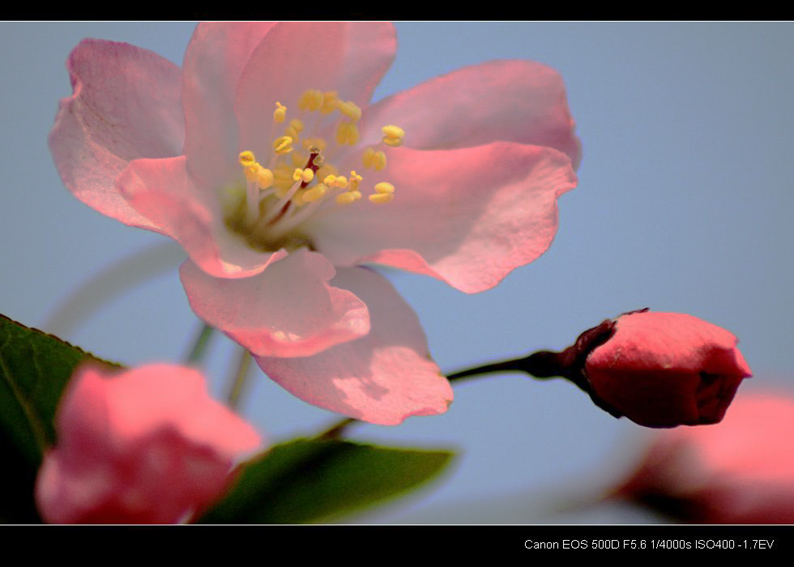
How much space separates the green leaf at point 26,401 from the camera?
0.31 m

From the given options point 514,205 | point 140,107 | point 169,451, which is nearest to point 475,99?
point 514,205

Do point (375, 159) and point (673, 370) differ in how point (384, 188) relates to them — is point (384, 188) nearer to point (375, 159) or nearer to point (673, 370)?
point (375, 159)

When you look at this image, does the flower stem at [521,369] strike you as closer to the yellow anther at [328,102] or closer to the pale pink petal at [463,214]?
the pale pink petal at [463,214]

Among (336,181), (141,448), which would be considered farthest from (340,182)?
(141,448)

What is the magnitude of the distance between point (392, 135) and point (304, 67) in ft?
0.19

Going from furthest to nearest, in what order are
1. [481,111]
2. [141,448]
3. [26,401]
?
[481,111] < [26,401] < [141,448]

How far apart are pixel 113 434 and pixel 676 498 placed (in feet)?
1.04

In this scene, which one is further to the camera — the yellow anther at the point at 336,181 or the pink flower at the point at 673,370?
the yellow anther at the point at 336,181

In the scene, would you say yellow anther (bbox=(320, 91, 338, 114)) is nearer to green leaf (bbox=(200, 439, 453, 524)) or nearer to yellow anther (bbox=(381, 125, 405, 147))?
yellow anther (bbox=(381, 125, 405, 147))

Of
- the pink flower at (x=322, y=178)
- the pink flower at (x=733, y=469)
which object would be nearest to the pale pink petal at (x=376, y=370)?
the pink flower at (x=322, y=178)

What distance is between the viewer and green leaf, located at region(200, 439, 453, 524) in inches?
13.7

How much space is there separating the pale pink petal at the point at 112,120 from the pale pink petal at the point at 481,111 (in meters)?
0.11

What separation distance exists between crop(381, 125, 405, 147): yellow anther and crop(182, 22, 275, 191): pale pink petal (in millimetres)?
77

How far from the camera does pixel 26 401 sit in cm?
33
